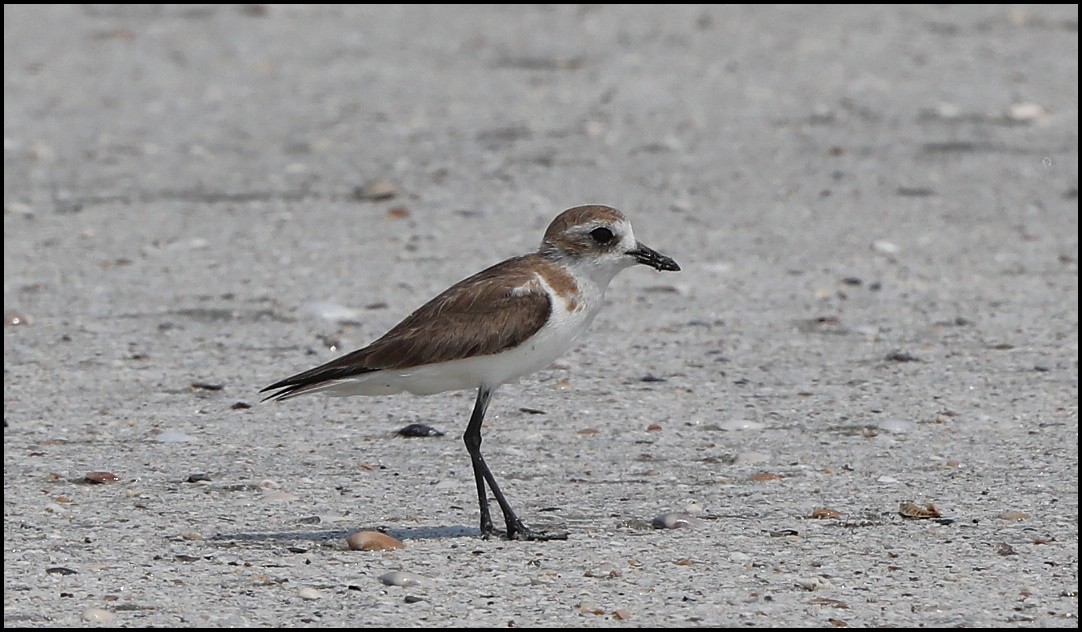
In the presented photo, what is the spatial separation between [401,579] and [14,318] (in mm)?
3420

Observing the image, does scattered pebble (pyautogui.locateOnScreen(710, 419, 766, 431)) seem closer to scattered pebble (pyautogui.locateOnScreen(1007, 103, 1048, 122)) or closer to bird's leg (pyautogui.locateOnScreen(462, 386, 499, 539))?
bird's leg (pyautogui.locateOnScreen(462, 386, 499, 539))

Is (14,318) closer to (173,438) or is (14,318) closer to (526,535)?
(173,438)

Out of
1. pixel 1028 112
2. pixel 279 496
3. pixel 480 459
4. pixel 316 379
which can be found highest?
pixel 1028 112

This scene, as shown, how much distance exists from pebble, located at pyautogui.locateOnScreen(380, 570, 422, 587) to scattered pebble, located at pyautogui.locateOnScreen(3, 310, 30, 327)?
328cm

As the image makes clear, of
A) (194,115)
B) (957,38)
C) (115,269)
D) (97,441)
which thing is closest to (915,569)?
(97,441)

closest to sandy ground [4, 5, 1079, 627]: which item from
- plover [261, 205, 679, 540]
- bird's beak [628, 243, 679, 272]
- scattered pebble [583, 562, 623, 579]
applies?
scattered pebble [583, 562, 623, 579]

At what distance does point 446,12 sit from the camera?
529 inches

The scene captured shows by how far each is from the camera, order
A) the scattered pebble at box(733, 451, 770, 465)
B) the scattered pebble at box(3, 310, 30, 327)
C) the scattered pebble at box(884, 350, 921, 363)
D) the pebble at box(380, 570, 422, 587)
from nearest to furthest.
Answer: the pebble at box(380, 570, 422, 587) → the scattered pebble at box(733, 451, 770, 465) → the scattered pebble at box(884, 350, 921, 363) → the scattered pebble at box(3, 310, 30, 327)

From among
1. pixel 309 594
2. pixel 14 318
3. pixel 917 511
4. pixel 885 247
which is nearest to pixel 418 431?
pixel 309 594

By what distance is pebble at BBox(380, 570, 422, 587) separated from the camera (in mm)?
4781

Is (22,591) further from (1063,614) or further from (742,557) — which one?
(1063,614)

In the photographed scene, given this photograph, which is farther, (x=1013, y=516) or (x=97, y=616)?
(x=1013, y=516)

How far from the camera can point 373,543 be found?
5.06 meters

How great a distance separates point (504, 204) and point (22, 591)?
4971 mm
